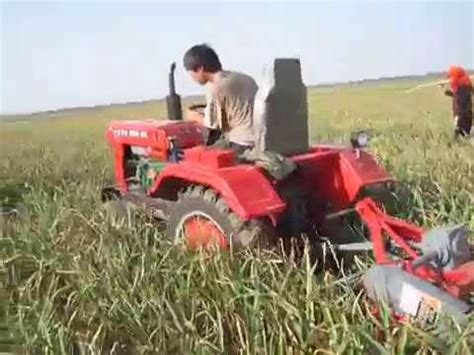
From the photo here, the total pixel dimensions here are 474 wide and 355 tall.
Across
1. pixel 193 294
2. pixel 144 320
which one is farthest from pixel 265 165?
pixel 144 320

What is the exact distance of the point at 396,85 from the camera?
24.4 metres

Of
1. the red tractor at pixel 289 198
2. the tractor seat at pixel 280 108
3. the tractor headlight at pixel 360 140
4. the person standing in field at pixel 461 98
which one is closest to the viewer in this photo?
the red tractor at pixel 289 198

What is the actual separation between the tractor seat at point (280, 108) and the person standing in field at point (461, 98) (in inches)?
255

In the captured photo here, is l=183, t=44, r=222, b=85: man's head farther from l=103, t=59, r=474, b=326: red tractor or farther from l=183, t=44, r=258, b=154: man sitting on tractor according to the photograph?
l=103, t=59, r=474, b=326: red tractor

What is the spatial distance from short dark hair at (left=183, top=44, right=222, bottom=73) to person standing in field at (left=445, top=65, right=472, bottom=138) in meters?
6.30

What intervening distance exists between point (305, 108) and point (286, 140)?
203 mm

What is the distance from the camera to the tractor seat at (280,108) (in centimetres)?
382

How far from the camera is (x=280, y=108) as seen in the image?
3871 millimetres

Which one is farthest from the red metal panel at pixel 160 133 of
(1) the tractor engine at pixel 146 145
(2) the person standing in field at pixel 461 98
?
(2) the person standing in field at pixel 461 98

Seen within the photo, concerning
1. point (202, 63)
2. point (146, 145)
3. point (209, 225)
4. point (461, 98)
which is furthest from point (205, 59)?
point (461, 98)

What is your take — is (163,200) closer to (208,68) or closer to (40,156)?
(208,68)

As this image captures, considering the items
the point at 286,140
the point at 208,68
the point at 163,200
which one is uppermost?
the point at 208,68

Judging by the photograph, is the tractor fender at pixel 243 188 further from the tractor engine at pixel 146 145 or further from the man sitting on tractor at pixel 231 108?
the tractor engine at pixel 146 145

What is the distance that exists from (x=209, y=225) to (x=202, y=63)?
3.61ft
